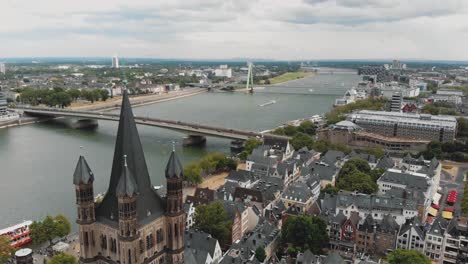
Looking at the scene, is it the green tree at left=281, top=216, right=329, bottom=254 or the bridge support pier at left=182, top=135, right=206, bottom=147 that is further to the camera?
the bridge support pier at left=182, top=135, right=206, bottom=147

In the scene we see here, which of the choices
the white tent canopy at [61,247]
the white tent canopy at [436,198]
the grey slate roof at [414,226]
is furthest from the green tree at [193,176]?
the white tent canopy at [436,198]

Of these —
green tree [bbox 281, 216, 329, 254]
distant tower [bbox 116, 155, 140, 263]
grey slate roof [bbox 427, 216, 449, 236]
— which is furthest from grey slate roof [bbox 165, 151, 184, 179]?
grey slate roof [bbox 427, 216, 449, 236]

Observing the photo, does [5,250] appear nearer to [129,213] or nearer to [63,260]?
[63,260]

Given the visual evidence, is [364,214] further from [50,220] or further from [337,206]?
[50,220]

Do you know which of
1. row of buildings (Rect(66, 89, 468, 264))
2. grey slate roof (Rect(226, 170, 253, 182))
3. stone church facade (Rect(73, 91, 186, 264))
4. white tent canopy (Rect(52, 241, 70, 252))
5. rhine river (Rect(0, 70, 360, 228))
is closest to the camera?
stone church facade (Rect(73, 91, 186, 264))

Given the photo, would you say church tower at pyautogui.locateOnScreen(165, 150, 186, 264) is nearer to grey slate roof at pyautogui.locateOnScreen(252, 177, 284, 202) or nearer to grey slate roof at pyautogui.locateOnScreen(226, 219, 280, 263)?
grey slate roof at pyautogui.locateOnScreen(226, 219, 280, 263)

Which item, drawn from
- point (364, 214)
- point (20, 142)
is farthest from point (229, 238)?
point (20, 142)
